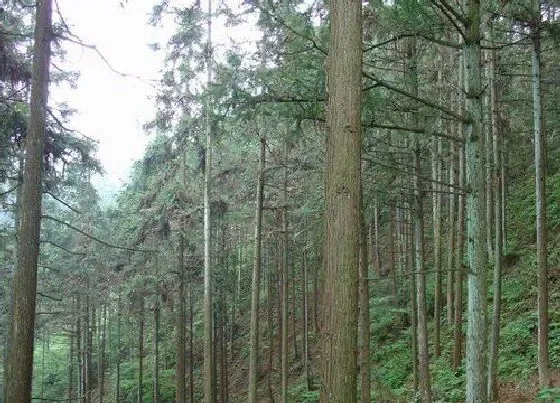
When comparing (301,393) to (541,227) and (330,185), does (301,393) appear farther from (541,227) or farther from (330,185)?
(330,185)

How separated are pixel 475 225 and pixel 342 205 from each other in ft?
9.77

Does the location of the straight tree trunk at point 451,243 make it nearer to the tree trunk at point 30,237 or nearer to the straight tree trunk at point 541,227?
the straight tree trunk at point 541,227

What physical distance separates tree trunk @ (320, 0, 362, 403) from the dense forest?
0.6 inches

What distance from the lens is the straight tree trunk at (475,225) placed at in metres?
6.14

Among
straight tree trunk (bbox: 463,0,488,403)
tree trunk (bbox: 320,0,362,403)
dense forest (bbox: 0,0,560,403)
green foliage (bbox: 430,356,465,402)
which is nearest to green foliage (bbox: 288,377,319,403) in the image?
dense forest (bbox: 0,0,560,403)

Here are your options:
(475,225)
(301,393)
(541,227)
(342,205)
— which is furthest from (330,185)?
(301,393)

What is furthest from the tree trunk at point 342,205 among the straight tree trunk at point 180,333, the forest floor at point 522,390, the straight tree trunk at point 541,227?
the straight tree trunk at point 180,333

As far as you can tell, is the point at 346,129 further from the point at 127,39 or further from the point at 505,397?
the point at 505,397

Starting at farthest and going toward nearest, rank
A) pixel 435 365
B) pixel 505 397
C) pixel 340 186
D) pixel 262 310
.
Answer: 1. pixel 262 310
2. pixel 435 365
3. pixel 505 397
4. pixel 340 186

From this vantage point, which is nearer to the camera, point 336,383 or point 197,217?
point 336,383

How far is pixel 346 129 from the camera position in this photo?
13.6 ft

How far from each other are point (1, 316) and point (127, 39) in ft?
66.7

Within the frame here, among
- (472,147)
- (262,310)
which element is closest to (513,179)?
(262,310)

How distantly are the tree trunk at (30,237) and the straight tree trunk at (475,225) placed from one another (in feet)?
18.8
